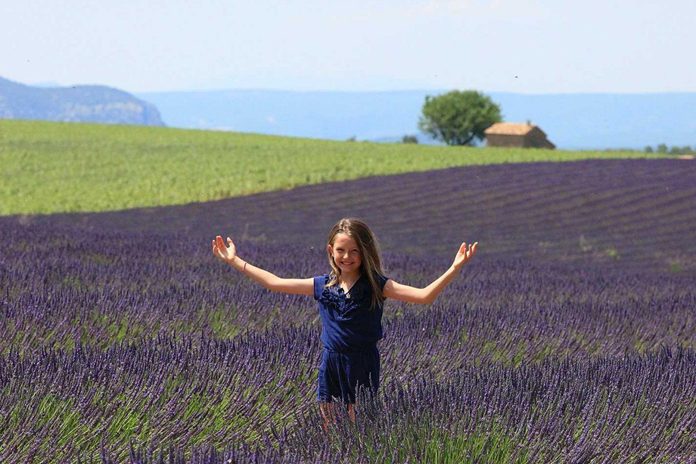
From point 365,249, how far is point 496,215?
57.5ft

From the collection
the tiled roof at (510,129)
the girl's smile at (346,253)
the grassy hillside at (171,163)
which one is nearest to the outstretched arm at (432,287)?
the girl's smile at (346,253)

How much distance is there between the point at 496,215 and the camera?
68.5 ft

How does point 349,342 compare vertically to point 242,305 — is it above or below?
above

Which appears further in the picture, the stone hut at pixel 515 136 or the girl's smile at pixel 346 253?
the stone hut at pixel 515 136

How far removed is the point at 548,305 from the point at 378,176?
22411 millimetres

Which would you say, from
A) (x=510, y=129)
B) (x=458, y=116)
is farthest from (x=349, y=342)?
(x=458, y=116)

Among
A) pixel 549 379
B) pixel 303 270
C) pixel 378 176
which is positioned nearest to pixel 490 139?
pixel 378 176

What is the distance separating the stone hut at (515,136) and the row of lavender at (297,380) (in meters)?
63.7

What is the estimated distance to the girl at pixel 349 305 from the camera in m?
3.56

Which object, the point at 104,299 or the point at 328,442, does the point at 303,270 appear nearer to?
the point at 104,299

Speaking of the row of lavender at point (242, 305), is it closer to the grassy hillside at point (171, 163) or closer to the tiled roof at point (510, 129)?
the grassy hillside at point (171, 163)

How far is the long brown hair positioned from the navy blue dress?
0.03 meters

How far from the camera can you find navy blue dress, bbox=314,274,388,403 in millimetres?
3609

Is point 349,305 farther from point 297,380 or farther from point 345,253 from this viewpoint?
point 297,380
